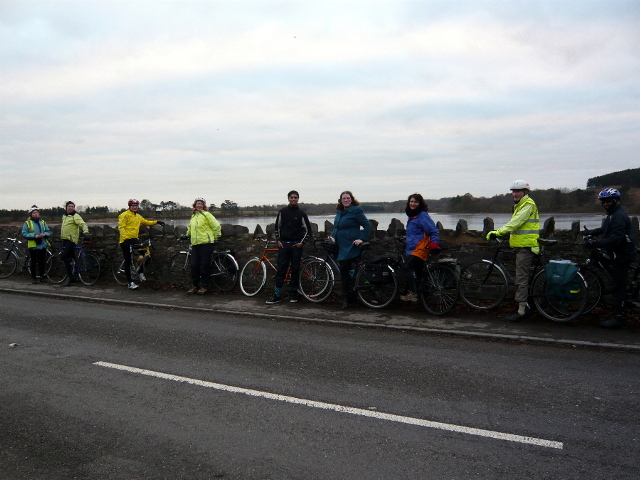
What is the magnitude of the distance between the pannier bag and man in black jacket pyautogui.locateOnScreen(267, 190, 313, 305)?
452cm

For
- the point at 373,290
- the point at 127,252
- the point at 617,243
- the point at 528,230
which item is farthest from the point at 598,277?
the point at 127,252

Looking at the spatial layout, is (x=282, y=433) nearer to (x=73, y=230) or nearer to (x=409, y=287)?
(x=409, y=287)

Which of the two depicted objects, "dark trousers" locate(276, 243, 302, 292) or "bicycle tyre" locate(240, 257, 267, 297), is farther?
"bicycle tyre" locate(240, 257, 267, 297)

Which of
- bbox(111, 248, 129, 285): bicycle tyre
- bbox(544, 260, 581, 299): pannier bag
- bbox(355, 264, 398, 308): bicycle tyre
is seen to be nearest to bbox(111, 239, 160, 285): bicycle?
bbox(111, 248, 129, 285): bicycle tyre

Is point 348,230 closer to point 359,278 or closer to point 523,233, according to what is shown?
point 359,278

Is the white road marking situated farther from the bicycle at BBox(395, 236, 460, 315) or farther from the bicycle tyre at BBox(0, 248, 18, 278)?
the bicycle tyre at BBox(0, 248, 18, 278)

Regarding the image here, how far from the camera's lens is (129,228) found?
1151cm

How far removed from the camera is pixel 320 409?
4.34m

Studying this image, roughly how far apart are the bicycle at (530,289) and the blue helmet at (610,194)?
1.03 metres

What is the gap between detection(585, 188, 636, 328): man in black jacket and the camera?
22.3ft

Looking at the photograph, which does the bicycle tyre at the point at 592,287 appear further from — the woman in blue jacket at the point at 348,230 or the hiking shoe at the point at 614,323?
the woman in blue jacket at the point at 348,230

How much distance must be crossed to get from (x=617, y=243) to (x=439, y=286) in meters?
2.77

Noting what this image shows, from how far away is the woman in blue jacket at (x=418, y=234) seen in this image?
808cm

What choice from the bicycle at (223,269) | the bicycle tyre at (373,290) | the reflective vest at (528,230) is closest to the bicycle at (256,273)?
the bicycle at (223,269)
